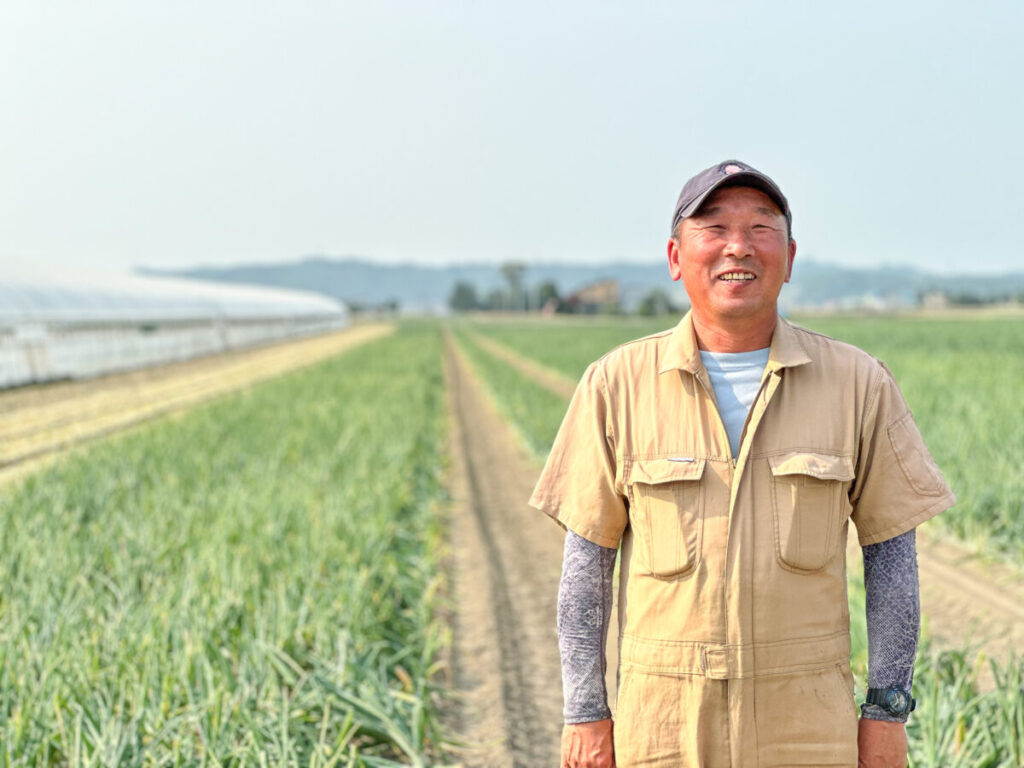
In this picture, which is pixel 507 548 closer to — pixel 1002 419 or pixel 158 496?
pixel 158 496

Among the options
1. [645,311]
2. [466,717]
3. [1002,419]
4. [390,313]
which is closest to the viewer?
[466,717]

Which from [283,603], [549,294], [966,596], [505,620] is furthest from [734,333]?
[549,294]

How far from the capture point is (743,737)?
61.5 inches

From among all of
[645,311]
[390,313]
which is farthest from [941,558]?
[390,313]

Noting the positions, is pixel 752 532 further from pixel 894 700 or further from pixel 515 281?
pixel 515 281

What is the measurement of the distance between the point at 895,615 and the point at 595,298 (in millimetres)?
104830

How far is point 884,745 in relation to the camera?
1.65 meters

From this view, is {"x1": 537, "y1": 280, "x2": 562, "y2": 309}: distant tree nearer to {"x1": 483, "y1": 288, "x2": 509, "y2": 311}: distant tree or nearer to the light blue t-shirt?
{"x1": 483, "y1": 288, "x2": 509, "y2": 311}: distant tree

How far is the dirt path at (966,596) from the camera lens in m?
4.33

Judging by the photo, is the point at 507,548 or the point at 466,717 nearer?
the point at 466,717

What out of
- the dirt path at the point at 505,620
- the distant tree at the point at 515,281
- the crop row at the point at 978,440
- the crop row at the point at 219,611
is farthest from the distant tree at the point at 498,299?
the crop row at the point at 219,611

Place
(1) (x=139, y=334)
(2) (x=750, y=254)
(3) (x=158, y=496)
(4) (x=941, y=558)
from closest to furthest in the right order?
(2) (x=750, y=254) → (4) (x=941, y=558) → (3) (x=158, y=496) → (1) (x=139, y=334)

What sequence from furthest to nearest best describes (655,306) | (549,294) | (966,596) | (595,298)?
(549,294), (595,298), (655,306), (966,596)

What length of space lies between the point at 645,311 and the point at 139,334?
57861mm
